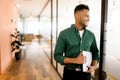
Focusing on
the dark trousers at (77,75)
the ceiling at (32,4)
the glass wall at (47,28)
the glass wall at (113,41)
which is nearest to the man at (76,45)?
the dark trousers at (77,75)

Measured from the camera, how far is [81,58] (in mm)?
1630

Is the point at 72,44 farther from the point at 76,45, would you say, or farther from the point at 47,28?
the point at 47,28

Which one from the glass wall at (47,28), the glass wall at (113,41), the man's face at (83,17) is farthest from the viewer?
the glass wall at (47,28)

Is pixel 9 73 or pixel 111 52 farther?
pixel 9 73

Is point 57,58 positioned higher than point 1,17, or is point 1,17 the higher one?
point 1,17

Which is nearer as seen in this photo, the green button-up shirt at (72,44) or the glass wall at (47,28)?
the green button-up shirt at (72,44)

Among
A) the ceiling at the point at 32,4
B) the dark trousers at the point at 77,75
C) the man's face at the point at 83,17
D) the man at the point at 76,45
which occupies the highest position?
the ceiling at the point at 32,4

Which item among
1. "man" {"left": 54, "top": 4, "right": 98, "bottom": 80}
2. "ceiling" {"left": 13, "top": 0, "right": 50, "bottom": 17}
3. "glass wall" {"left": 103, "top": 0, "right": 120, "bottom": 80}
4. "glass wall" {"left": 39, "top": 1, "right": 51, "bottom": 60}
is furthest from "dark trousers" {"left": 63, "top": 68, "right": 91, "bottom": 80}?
"ceiling" {"left": 13, "top": 0, "right": 50, "bottom": 17}

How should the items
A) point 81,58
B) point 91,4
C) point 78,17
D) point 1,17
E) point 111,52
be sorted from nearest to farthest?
point 81,58 < point 78,17 < point 111,52 < point 91,4 < point 1,17

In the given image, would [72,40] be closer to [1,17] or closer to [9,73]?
[1,17]

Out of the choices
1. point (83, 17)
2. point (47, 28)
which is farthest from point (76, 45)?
point (47, 28)

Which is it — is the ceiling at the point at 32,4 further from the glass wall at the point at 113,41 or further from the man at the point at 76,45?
the man at the point at 76,45

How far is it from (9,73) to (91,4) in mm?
3737

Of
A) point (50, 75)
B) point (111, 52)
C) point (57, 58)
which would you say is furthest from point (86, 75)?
point (50, 75)
